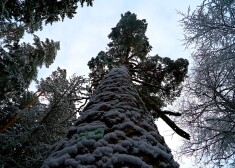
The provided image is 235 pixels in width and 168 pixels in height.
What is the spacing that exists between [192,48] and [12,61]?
585cm

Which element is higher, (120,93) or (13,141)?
(13,141)

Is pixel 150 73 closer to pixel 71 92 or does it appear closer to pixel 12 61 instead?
pixel 71 92

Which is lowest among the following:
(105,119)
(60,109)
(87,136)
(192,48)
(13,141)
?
(87,136)

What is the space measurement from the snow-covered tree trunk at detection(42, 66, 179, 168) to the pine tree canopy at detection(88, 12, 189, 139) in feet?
20.1

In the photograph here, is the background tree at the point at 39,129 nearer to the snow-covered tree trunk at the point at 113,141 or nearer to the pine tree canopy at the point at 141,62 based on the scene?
the pine tree canopy at the point at 141,62

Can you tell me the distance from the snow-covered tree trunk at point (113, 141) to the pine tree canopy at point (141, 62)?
6.13 metres

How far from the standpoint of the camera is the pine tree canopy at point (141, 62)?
8945 millimetres

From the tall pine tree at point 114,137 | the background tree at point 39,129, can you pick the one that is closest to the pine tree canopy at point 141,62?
the background tree at point 39,129

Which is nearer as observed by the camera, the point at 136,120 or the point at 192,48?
the point at 136,120

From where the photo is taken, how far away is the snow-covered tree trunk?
178 cm

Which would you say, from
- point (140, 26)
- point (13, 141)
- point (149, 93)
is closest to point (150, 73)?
point (149, 93)

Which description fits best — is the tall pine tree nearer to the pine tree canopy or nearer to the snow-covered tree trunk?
the snow-covered tree trunk

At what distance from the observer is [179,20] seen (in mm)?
9023

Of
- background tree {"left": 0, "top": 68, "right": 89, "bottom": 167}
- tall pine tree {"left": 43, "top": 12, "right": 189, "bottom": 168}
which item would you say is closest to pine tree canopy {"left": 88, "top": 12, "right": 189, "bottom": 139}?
background tree {"left": 0, "top": 68, "right": 89, "bottom": 167}
